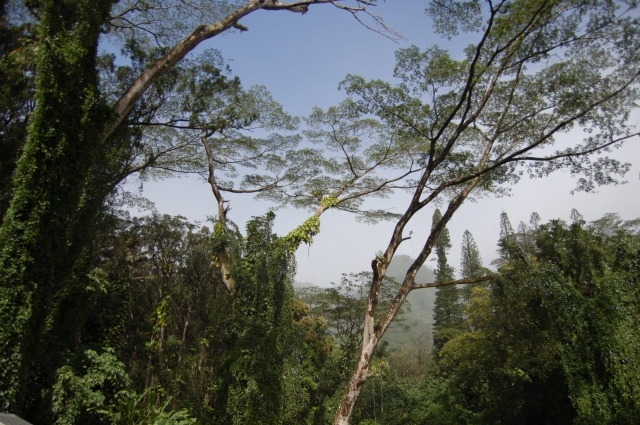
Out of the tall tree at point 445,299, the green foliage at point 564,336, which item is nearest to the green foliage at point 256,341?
the green foliage at point 564,336

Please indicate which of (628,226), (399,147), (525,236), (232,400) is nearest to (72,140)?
(232,400)

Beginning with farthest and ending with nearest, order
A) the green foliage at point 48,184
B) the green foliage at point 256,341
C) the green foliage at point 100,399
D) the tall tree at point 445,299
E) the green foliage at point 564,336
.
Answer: the tall tree at point 445,299 < the green foliage at point 564,336 < the green foliage at point 256,341 < the green foliage at point 100,399 < the green foliage at point 48,184

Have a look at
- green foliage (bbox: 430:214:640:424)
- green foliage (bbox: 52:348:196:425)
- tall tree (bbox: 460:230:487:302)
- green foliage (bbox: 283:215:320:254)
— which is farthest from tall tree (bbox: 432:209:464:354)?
green foliage (bbox: 52:348:196:425)

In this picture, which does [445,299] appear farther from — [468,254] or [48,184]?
[48,184]

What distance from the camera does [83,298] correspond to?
7.24 metres

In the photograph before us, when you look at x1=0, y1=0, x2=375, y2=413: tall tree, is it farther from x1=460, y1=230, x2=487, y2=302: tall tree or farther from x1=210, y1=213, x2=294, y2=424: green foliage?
x1=460, y1=230, x2=487, y2=302: tall tree

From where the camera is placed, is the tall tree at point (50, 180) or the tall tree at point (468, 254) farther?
the tall tree at point (468, 254)

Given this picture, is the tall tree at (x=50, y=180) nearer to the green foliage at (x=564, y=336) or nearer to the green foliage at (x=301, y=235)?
the green foliage at (x=301, y=235)

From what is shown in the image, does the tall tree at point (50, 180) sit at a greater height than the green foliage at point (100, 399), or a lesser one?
greater

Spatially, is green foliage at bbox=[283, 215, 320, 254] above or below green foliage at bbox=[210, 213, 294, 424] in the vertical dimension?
above

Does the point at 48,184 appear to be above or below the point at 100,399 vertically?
above

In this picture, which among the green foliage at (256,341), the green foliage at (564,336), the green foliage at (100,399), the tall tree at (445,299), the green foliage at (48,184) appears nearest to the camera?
the green foliage at (48,184)

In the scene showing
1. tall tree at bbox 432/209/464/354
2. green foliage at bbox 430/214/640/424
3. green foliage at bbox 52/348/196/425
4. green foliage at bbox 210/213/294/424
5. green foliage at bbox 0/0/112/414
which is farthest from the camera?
tall tree at bbox 432/209/464/354

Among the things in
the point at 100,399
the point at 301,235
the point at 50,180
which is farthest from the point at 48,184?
the point at 301,235
